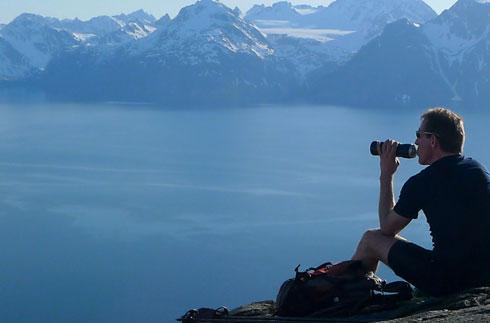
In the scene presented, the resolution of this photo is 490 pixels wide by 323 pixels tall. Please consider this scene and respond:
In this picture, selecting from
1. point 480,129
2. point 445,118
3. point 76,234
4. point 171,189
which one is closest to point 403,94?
point 480,129

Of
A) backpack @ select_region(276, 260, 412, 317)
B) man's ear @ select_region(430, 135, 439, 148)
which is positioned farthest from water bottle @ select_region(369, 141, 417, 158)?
backpack @ select_region(276, 260, 412, 317)

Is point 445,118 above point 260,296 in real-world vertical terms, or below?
above

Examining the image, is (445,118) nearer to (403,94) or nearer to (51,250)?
(51,250)

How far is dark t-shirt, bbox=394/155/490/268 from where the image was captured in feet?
16.7

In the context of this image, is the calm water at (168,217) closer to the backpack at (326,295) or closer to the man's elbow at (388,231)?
the backpack at (326,295)

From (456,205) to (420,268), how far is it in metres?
0.55

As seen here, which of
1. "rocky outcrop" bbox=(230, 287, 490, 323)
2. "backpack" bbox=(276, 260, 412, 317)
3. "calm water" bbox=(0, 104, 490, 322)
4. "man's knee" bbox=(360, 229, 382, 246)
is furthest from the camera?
"calm water" bbox=(0, 104, 490, 322)

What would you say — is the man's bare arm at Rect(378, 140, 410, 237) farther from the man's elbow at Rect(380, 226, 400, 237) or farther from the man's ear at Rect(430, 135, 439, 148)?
the man's ear at Rect(430, 135, 439, 148)

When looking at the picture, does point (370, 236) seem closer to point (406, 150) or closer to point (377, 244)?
point (377, 244)

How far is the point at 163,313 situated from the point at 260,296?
3.89 metres

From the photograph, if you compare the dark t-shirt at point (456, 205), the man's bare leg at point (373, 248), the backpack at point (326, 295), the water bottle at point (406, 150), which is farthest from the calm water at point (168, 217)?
the dark t-shirt at point (456, 205)

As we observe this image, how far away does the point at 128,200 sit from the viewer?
47.9m

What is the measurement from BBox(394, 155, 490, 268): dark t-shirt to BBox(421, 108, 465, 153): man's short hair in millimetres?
119

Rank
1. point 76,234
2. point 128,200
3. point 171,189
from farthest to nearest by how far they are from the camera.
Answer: point 171,189, point 128,200, point 76,234
